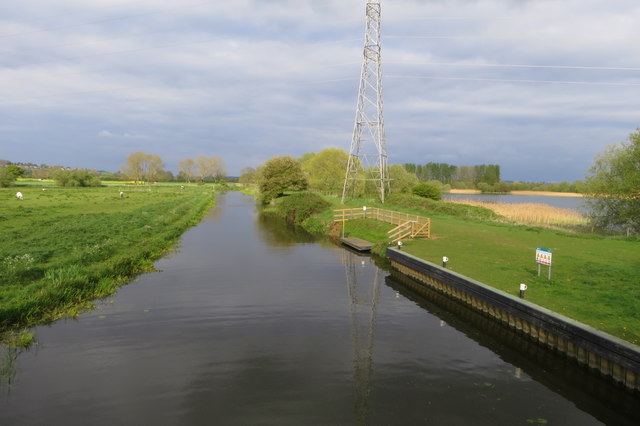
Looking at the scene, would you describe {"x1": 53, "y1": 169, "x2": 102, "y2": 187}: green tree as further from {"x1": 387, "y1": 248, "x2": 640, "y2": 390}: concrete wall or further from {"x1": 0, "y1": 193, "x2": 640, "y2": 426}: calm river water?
{"x1": 387, "y1": 248, "x2": 640, "y2": 390}: concrete wall

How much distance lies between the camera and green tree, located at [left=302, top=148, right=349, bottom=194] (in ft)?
254

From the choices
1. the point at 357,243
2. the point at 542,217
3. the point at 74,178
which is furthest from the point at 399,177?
the point at 74,178

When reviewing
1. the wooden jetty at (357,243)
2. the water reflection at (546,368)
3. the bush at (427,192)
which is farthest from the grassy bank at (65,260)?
the bush at (427,192)

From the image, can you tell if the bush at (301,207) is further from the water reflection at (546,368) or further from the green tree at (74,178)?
the green tree at (74,178)

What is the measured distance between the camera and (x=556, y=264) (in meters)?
18.1

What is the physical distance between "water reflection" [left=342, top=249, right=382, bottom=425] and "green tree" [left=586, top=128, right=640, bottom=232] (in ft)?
74.8

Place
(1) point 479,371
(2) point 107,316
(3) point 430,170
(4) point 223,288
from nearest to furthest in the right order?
(1) point 479,371
(2) point 107,316
(4) point 223,288
(3) point 430,170

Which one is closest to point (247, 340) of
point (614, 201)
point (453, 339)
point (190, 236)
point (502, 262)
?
point (453, 339)

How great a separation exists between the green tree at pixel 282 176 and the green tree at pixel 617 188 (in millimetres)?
44353

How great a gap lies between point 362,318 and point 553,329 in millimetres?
6411

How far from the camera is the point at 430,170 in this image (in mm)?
175125

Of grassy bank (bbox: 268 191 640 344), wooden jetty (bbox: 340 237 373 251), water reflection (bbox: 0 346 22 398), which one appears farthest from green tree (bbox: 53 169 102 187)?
water reflection (bbox: 0 346 22 398)

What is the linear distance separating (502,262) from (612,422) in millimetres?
11137

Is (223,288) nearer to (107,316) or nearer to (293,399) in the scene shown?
(107,316)
